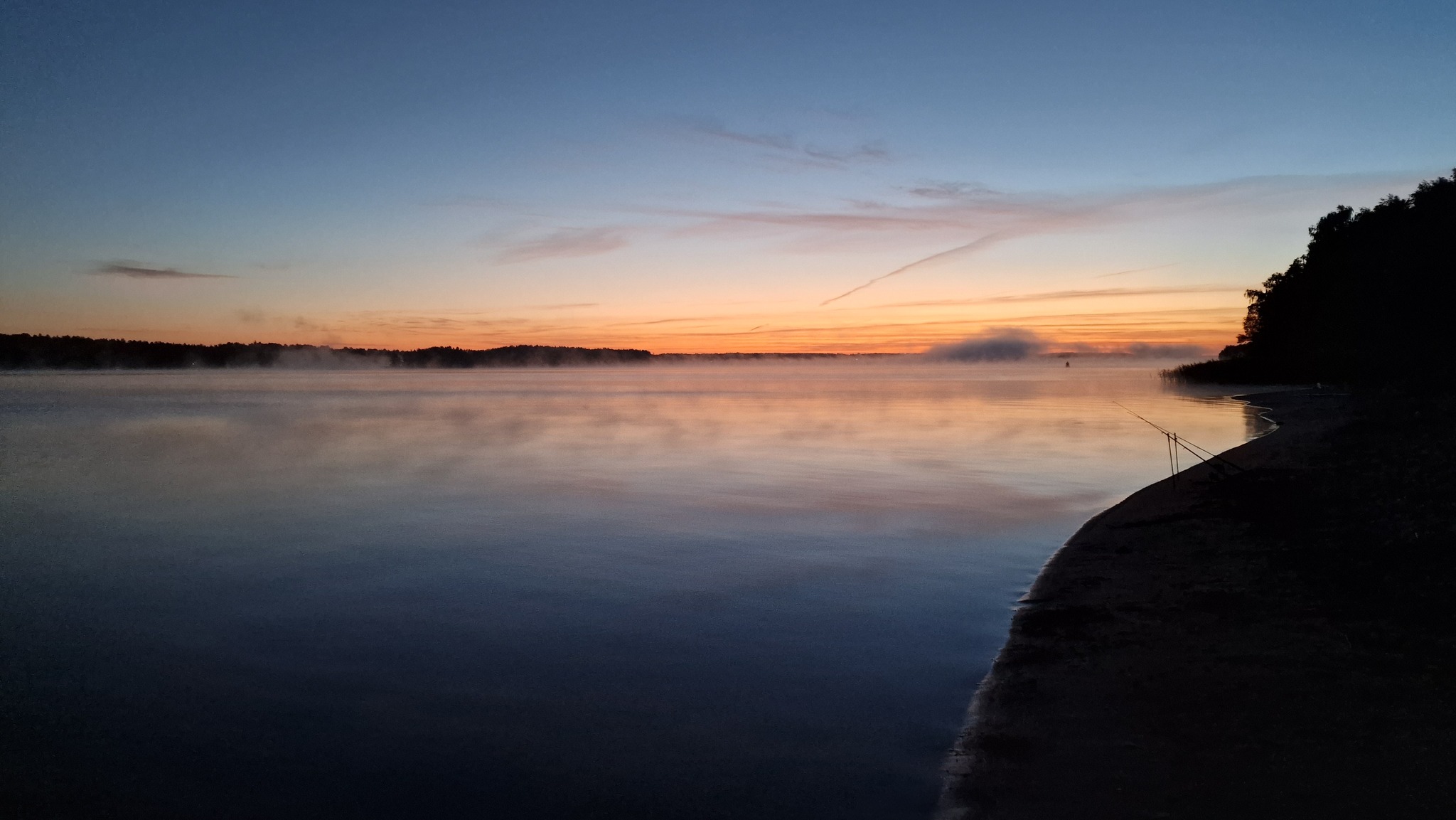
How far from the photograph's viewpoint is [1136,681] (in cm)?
744

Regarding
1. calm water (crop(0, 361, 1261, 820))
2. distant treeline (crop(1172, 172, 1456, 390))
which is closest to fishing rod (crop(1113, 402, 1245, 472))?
calm water (crop(0, 361, 1261, 820))

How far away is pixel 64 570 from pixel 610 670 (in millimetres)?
9925

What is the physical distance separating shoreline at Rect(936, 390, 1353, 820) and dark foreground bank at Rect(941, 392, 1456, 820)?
2 cm

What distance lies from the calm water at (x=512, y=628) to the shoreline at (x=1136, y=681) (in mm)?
462

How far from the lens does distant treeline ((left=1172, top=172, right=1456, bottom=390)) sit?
3775cm

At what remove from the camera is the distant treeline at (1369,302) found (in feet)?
124

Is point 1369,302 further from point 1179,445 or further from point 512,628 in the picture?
point 512,628

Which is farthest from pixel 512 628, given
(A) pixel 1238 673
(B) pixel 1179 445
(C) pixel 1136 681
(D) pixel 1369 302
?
(D) pixel 1369 302

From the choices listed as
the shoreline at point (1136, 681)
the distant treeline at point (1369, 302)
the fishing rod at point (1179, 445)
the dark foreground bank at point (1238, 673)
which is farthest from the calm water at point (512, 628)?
the distant treeline at point (1369, 302)

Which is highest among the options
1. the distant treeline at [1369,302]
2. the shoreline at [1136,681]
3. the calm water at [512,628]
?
the distant treeline at [1369,302]

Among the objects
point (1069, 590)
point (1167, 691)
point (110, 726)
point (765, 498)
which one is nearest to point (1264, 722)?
point (1167, 691)

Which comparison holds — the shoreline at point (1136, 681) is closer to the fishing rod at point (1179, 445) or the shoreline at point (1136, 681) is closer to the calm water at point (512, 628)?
the calm water at point (512, 628)

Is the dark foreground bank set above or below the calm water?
above

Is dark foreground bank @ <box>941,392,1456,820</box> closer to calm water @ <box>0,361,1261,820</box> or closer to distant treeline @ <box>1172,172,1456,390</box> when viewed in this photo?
calm water @ <box>0,361,1261,820</box>
